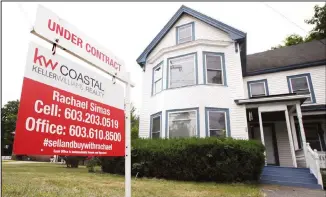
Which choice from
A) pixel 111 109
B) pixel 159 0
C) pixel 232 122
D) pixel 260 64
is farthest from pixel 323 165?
pixel 111 109

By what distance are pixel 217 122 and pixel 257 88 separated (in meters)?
5.82

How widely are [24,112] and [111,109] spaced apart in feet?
3.71

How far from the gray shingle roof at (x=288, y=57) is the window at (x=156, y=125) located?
7637mm

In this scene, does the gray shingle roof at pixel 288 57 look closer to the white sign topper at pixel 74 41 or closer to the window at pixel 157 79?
the window at pixel 157 79

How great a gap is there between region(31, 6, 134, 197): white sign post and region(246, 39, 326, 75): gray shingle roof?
13656mm

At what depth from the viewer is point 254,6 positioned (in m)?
8.86

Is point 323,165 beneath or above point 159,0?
beneath

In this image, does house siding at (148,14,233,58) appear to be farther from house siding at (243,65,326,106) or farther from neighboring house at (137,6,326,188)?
house siding at (243,65,326,106)

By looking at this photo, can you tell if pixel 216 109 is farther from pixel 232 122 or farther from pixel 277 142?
pixel 277 142

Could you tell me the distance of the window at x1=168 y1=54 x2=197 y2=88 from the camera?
11.6 meters

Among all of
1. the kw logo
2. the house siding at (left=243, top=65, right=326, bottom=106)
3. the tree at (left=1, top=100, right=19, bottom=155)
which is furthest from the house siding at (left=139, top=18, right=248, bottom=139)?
the kw logo

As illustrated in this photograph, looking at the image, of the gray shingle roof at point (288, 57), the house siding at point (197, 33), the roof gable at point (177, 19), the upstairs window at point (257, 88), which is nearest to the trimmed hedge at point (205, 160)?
Answer: the roof gable at point (177, 19)

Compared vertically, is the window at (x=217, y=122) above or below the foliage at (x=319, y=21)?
below

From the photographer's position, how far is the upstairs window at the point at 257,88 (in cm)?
1430
